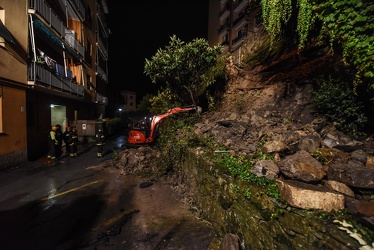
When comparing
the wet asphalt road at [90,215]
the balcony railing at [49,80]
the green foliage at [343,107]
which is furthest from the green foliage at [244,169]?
the balcony railing at [49,80]

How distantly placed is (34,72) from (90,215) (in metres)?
8.53

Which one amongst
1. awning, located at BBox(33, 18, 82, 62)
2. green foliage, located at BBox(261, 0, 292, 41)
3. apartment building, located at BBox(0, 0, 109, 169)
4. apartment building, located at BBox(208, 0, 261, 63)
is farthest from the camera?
apartment building, located at BBox(208, 0, 261, 63)

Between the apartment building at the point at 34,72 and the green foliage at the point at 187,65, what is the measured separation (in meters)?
5.88

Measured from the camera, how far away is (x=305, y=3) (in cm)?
472

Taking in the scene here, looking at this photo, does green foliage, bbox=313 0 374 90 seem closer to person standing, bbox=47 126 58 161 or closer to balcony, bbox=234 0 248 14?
person standing, bbox=47 126 58 161

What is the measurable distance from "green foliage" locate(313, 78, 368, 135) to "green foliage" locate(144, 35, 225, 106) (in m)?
6.83

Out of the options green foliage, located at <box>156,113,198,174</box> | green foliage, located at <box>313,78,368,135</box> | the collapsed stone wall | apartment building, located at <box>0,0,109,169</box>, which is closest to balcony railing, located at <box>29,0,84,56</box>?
apartment building, located at <box>0,0,109,169</box>

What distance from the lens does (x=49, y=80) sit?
1073cm

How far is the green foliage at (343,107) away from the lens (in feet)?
15.1

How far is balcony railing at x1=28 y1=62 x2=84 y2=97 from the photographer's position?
31.1 ft

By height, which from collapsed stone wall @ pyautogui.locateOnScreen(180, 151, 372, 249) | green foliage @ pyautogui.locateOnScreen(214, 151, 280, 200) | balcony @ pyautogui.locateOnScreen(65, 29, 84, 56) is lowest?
collapsed stone wall @ pyautogui.locateOnScreen(180, 151, 372, 249)

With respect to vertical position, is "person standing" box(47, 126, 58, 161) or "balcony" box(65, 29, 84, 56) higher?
"balcony" box(65, 29, 84, 56)

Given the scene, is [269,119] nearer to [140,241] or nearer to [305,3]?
[305,3]

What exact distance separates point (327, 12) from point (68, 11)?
16619 mm
